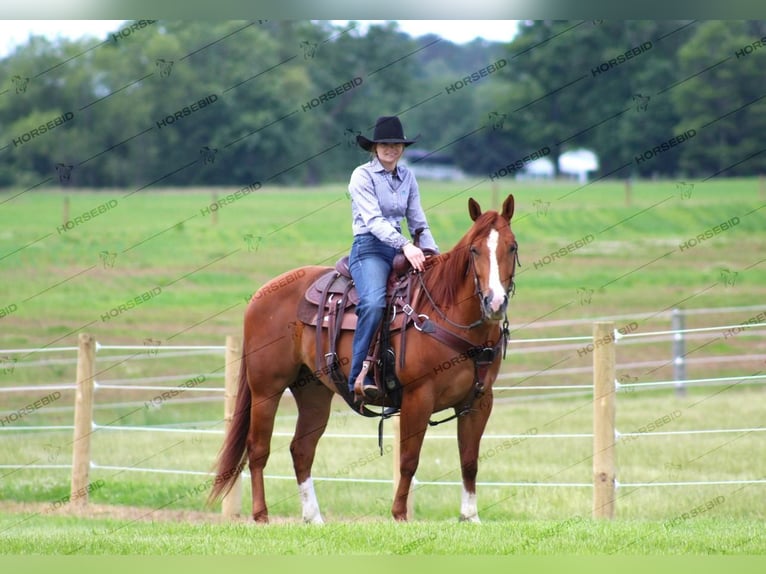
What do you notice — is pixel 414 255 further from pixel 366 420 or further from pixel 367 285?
pixel 366 420

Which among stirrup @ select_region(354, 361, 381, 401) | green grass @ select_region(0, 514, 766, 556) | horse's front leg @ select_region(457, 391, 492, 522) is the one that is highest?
stirrup @ select_region(354, 361, 381, 401)

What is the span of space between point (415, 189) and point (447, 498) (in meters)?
4.65

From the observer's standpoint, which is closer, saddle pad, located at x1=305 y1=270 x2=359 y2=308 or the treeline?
saddle pad, located at x1=305 y1=270 x2=359 y2=308

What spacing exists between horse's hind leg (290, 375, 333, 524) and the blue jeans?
964mm

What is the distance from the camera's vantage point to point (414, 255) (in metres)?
7.79

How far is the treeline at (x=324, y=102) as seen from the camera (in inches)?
1608

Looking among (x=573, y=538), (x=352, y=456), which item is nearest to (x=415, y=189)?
(x=573, y=538)

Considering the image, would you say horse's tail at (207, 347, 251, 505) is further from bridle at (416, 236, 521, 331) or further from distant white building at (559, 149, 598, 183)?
distant white building at (559, 149, 598, 183)

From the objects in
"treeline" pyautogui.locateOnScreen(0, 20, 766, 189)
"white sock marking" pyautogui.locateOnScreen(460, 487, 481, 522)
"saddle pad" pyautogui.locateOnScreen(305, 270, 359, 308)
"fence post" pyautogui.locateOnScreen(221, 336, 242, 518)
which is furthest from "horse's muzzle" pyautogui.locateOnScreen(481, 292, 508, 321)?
"treeline" pyautogui.locateOnScreen(0, 20, 766, 189)

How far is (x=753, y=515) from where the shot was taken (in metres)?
10.1

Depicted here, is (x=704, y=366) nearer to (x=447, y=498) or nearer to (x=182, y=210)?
(x=447, y=498)

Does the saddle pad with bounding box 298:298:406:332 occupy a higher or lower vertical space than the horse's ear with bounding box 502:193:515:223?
lower

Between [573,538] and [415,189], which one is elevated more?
[415,189]

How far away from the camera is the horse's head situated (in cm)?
706
